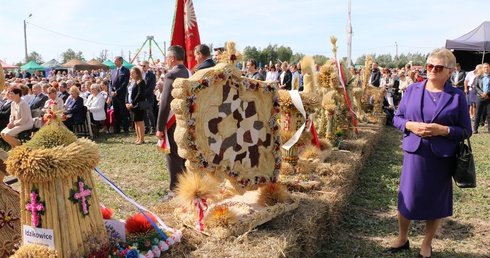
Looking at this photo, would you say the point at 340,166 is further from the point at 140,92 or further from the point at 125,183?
the point at 140,92

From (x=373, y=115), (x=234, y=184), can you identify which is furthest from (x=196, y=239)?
(x=373, y=115)

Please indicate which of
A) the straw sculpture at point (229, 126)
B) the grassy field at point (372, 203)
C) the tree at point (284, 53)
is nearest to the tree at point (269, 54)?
the tree at point (284, 53)

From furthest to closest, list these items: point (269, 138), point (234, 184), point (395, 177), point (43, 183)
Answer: point (395, 177), point (269, 138), point (234, 184), point (43, 183)

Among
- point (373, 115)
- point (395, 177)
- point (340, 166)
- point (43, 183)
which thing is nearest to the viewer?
point (43, 183)

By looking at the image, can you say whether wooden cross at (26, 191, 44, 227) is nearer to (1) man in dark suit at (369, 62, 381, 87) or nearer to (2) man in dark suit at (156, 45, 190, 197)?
(2) man in dark suit at (156, 45, 190, 197)

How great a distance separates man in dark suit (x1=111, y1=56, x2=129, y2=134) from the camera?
10.3m

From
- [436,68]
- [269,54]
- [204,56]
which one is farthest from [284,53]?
[436,68]

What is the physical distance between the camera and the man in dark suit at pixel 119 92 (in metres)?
10.3

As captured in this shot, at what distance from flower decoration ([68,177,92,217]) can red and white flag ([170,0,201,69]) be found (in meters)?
3.49

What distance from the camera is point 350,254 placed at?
13.0ft

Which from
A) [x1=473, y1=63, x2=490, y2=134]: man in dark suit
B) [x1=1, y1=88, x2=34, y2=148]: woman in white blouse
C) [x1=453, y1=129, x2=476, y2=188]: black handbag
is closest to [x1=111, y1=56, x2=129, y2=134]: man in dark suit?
[x1=1, y1=88, x2=34, y2=148]: woman in white blouse

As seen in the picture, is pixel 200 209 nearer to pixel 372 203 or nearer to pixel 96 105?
pixel 372 203

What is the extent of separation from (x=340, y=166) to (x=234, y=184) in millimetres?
2270

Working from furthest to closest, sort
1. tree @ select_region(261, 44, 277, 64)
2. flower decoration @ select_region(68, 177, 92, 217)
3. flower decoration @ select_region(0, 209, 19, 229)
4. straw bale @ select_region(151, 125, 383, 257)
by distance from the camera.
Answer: tree @ select_region(261, 44, 277, 64)
straw bale @ select_region(151, 125, 383, 257)
flower decoration @ select_region(0, 209, 19, 229)
flower decoration @ select_region(68, 177, 92, 217)
